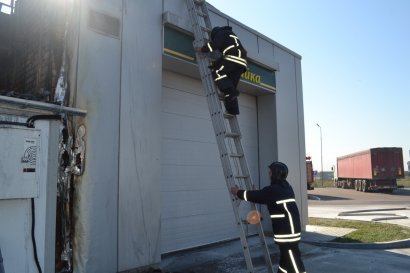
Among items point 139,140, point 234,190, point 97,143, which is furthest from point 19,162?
point 234,190

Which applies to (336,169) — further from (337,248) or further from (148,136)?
(148,136)

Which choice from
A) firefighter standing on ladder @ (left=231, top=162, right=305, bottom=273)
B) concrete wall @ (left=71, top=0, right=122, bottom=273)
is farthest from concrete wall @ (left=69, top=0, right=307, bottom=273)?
firefighter standing on ladder @ (left=231, top=162, right=305, bottom=273)

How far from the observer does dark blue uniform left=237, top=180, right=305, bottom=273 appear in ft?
13.7

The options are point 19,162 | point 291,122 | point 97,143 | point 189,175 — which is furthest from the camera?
point 291,122

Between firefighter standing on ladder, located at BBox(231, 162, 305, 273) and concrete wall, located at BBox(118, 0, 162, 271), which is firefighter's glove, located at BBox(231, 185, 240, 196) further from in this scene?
concrete wall, located at BBox(118, 0, 162, 271)

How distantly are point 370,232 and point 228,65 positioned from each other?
6.03 meters

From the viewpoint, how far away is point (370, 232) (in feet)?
29.4

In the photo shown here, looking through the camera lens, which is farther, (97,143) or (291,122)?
(291,122)

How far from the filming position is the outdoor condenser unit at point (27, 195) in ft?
13.4

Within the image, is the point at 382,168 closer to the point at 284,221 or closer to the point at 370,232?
the point at 370,232

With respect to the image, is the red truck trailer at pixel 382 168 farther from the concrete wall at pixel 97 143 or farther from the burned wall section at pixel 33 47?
the concrete wall at pixel 97 143

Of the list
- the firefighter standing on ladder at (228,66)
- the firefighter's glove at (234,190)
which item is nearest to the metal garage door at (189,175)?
the firefighter standing on ladder at (228,66)

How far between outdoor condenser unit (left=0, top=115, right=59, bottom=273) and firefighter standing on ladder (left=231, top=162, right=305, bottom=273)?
2.45 meters

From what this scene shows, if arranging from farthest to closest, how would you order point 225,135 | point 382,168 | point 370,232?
point 382,168
point 370,232
point 225,135
